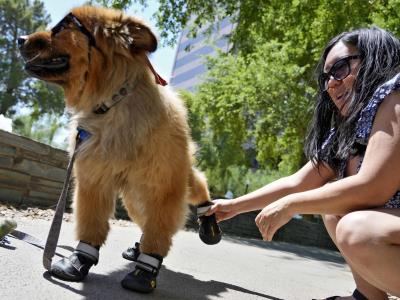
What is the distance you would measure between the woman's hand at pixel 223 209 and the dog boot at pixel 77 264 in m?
0.87

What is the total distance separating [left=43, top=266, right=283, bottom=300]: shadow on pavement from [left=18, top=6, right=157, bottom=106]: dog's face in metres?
1.28

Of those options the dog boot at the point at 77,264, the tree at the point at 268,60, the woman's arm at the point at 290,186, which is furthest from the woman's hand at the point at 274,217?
the tree at the point at 268,60

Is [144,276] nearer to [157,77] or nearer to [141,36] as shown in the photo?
[157,77]

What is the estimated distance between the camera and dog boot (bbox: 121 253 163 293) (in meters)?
2.60

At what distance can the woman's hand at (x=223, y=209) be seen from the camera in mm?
3039

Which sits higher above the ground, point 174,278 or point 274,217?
point 274,217

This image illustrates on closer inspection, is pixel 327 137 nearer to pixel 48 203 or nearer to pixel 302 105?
pixel 48 203

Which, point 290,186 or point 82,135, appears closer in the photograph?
point 290,186

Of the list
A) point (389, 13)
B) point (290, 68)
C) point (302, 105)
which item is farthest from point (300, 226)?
point (389, 13)

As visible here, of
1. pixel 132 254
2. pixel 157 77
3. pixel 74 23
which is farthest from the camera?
pixel 132 254

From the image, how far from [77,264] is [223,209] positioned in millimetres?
1041

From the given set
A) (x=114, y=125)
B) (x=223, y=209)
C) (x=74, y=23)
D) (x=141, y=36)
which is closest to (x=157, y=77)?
(x=141, y=36)

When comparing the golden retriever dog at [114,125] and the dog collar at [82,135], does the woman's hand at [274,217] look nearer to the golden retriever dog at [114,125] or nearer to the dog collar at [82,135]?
the golden retriever dog at [114,125]

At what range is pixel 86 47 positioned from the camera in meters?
2.93
